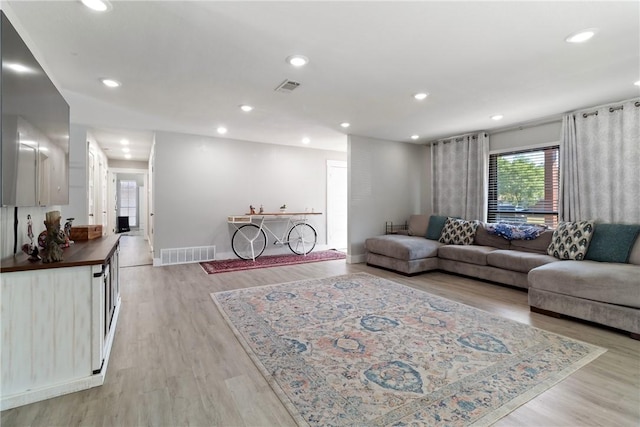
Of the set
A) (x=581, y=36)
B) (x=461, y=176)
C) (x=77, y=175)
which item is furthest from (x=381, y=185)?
(x=77, y=175)

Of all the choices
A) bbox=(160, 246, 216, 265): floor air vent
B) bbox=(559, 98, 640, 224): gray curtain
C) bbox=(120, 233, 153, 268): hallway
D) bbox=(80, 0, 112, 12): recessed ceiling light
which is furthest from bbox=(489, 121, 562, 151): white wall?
bbox=(120, 233, 153, 268): hallway

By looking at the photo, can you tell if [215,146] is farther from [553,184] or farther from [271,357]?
[553,184]

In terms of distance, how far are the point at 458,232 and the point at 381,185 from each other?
1711 mm

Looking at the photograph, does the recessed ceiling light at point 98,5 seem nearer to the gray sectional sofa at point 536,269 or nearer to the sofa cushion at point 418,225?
the gray sectional sofa at point 536,269

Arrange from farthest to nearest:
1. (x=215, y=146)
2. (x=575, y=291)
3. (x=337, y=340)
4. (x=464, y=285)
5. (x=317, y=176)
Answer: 1. (x=317, y=176)
2. (x=215, y=146)
3. (x=464, y=285)
4. (x=575, y=291)
5. (x=337, y=340)

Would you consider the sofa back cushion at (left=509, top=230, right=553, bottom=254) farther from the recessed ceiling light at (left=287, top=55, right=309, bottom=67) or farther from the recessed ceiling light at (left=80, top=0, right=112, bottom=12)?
the recessed ceiling light at (left=80, top=0, right=112, bottom=12)

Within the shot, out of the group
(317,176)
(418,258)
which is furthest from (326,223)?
(418,258)

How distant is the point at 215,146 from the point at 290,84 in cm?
311

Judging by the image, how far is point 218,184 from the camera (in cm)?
569

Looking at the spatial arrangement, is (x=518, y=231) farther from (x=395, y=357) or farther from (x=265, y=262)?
(x=265, y=262)

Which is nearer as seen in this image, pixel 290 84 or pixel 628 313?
pixel 628 313

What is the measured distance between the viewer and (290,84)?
3.05 m

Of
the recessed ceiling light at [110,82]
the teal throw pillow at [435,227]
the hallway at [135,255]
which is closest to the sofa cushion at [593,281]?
the teal throw pillow at [435,227]

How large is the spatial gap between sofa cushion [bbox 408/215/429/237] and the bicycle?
7.07 ft
